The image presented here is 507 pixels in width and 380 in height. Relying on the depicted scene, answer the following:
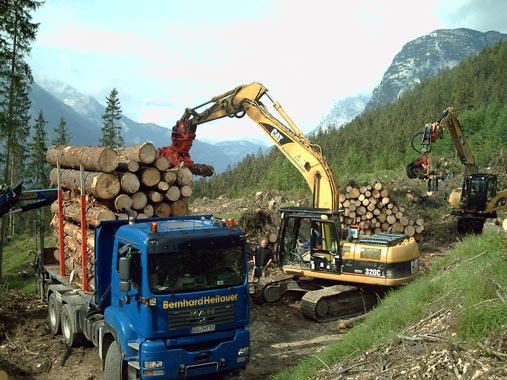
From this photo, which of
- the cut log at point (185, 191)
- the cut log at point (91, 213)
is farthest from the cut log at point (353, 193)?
the cut log at point (91, 213)

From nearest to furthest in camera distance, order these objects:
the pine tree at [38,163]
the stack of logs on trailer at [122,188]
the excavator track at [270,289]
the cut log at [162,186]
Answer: the stack of logs on trailer at [122,188] → the cut log at [162,186] → the excavator track at [270,289] → the pine tree at [38,163]

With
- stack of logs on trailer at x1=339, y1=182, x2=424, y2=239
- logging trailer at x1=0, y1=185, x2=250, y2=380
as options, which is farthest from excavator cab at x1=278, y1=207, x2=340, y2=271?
stack of logs on trailer at x1=339, y1=182, x2=424, y2=239

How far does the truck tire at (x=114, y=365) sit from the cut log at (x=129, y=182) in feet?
12.4

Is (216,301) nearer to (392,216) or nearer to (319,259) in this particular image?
(319,259)

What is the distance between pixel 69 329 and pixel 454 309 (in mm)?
7200

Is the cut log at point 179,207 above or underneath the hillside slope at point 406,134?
underneath

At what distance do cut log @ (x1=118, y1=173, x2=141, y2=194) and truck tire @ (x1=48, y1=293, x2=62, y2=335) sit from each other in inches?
107

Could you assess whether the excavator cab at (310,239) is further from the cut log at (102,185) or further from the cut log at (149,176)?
the cut log at (102,185)

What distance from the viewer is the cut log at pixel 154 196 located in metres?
10.9

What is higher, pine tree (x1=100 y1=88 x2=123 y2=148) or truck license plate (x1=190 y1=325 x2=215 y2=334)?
pine tree (x1=100 y1=88 x2=123 y2=148)

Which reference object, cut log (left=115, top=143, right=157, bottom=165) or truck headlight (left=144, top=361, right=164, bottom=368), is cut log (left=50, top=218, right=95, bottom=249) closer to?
cut log (left=115, top=143, right=157, bottom=165)

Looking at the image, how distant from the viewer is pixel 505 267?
7.05 metres

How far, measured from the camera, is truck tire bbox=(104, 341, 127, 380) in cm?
738

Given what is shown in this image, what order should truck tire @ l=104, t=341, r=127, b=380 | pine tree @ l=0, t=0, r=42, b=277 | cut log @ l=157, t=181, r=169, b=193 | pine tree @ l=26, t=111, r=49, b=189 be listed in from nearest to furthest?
truck tire @ l=104, t=341, r=127, b=380
cut log @ l=157, t=181, r=169, b=193
pine tree @ l=0, t=0, r=42, b=277
pine tree @ l=26, t=111, r=49, b=189
